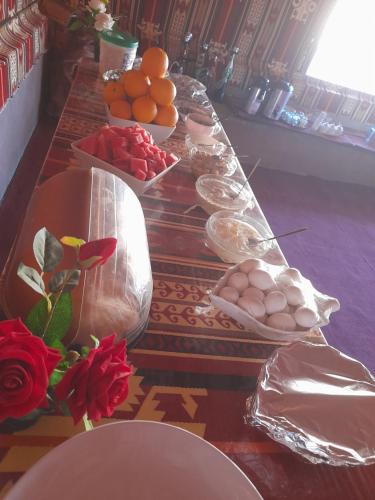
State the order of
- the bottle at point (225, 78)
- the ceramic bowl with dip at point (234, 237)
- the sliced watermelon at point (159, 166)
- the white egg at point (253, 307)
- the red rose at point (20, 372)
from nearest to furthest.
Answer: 1. the red rose at point (20, 372)
2. the white egg at point (253, 307)
3. the ceramic bowl with dip at point (234, 237)
4. the sliced watermelon at point (159, 166)
5. the bottle at point (225, 78)

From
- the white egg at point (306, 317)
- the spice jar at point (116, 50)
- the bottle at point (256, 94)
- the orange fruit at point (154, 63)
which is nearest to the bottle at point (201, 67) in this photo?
the bottle at point (256, 94)

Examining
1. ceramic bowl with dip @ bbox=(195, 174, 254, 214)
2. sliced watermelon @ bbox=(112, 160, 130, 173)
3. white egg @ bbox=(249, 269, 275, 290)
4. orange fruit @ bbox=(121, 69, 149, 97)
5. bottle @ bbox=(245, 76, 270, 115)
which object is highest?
orange fruit @ bbox=(121, 69, 149, 97)

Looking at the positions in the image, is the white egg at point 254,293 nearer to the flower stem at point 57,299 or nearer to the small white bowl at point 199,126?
the flower stem at point 57,299

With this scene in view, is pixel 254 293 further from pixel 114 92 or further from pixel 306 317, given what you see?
pixel 114 92

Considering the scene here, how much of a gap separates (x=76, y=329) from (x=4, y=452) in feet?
0.51

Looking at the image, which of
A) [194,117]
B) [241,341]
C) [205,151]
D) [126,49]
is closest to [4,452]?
[241,341]

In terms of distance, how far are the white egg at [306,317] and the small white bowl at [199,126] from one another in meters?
0.86

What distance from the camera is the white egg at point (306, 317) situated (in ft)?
2.16

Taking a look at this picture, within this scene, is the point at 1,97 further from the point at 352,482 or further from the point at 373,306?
the point at 373,306

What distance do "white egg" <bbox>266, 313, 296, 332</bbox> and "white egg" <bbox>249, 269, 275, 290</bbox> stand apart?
0.18 ft

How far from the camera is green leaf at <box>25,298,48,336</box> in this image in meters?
0.37

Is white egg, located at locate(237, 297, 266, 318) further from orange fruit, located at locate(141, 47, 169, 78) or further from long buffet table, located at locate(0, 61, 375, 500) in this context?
orange fruit, located at locate(141, 47, 169, 78)

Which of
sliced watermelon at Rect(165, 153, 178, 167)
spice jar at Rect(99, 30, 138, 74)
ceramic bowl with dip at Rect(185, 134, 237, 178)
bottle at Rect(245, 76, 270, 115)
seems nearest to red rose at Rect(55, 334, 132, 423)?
sliced watermelon at Rect(165, 153, 178, 167)

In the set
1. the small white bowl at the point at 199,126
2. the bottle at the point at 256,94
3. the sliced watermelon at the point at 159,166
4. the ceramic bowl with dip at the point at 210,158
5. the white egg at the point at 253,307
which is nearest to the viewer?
the white egg at the point at 253,307
